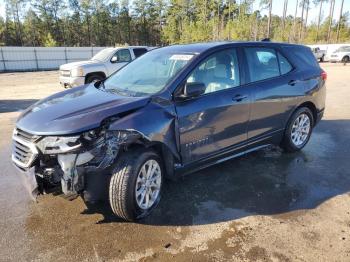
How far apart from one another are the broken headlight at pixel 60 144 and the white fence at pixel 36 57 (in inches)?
1191

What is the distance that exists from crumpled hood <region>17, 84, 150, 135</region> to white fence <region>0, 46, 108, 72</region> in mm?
29426

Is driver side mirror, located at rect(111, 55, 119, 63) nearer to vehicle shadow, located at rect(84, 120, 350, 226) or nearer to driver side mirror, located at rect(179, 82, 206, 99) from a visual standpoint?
vehicle shadow, located at rect(84, 120, 350, 226)

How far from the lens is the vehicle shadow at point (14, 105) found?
10229mm

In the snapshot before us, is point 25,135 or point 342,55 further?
point 342,55

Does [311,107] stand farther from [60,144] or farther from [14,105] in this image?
[14,105]

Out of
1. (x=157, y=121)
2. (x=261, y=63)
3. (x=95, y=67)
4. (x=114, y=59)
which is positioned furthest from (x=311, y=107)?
(x=114, y=59)

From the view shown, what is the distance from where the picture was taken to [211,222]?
11.9 ft

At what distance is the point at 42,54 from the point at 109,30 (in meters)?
39.2

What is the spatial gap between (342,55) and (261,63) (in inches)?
1200

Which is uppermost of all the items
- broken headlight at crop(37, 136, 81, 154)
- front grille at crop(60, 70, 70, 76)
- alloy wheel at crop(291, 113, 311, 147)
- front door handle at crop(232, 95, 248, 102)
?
front door handle at crop(232, 95, 248, 102)

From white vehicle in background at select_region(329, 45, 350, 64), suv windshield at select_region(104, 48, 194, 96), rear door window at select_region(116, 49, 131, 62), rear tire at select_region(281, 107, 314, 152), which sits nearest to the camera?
suv windshield at select_region(104, 48, 194, 96)

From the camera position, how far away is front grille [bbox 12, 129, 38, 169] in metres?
3.28

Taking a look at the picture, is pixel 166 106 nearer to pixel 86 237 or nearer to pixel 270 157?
pixel 86 237

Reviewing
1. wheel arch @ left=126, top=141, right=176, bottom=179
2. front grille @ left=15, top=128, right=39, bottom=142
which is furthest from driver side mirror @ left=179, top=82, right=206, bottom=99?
front grille @ left=15, top=128, right=39, bottom=142
